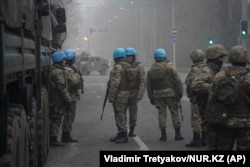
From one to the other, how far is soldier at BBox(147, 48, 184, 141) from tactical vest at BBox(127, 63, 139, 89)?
0.80 feet

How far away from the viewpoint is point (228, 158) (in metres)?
4.99

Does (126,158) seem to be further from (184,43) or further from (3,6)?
(184,43)

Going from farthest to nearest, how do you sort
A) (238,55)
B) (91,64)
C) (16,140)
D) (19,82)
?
(91,64) → (238,55) → (19,82) → (16,140)

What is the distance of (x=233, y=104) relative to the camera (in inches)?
218

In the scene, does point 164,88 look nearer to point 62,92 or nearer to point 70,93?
point 70,93

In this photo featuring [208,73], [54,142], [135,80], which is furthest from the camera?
[135,80]

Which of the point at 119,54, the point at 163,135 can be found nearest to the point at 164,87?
the point at 163,135

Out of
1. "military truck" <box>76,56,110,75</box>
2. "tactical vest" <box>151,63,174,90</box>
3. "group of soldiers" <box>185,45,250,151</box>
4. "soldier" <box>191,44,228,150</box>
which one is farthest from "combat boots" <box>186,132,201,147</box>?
"military truck" <box>76,56,110,75</box>

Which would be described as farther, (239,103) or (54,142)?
(54,142)

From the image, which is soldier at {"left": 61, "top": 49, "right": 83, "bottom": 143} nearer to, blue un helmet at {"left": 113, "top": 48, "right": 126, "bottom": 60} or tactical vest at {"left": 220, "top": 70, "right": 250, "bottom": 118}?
blue un helmet at {"left": 113, "top": 48, "right": 126, "bottom": 60}

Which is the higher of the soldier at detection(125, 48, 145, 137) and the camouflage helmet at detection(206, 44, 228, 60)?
the camouflage helmet at detection(206, 44, 228, 60)

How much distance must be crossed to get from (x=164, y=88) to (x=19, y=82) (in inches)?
197

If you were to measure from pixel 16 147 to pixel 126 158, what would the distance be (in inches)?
41.4

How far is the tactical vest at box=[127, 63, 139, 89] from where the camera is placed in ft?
33.0
